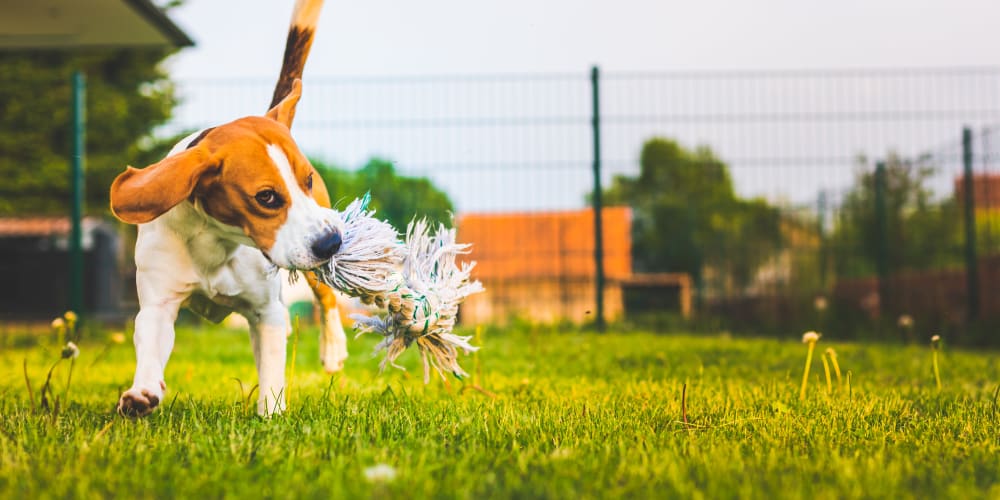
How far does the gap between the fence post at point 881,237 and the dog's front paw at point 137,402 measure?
8.44 metres

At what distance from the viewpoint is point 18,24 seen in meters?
8.94

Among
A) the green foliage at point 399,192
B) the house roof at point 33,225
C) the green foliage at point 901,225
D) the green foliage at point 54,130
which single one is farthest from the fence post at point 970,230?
the green foliage at point 54,130

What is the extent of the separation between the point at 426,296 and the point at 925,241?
8896 mm

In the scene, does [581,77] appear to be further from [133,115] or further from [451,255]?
[133,115]

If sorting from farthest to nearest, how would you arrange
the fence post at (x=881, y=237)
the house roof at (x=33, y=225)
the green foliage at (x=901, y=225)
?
the house roof at (x=33, y=225) → the green foliage at (x=901, y=225) → the fence post at (x=881, y=237)

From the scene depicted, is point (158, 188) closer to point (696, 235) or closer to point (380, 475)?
point (380, 475)

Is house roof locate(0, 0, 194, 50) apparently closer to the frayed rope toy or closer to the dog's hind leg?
the dog's hind leg

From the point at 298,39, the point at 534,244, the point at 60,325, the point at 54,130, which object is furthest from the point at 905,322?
the point at 54,130

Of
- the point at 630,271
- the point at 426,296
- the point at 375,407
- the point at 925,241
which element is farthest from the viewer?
the point at 630,271

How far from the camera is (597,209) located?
845 centimetres

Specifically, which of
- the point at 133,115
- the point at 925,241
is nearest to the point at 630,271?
the point at 925,241

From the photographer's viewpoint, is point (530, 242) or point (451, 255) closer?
point (451, 255)

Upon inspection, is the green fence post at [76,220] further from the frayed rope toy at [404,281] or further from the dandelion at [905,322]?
the dandelion at [905,322]

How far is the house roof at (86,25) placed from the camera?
27.0ft
